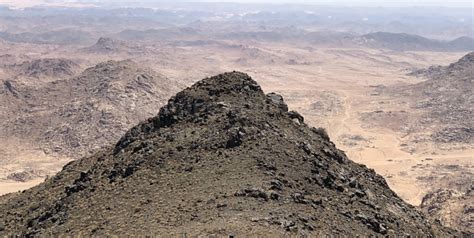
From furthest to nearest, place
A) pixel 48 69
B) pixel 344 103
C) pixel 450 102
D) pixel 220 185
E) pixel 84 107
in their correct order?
pixel 48 69 → pixel 344 103 → pixel 450 102 → pixel 84 107 → pixel 220 185

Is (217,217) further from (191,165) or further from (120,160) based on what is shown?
(120,160)

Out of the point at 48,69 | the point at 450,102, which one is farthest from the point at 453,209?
the point at 48,69

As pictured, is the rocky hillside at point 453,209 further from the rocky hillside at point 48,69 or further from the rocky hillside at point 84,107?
the rocky hillside at point 48,69

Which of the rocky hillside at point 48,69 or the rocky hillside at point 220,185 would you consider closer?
the rocky hillside at point 220,185

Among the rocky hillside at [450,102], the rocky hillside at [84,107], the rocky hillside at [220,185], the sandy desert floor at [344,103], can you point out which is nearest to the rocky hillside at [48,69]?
the sandy desert floor at [344,103]

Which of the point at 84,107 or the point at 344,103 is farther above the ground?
the point at 84,107

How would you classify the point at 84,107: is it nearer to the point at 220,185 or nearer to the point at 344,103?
the point at 344,103
